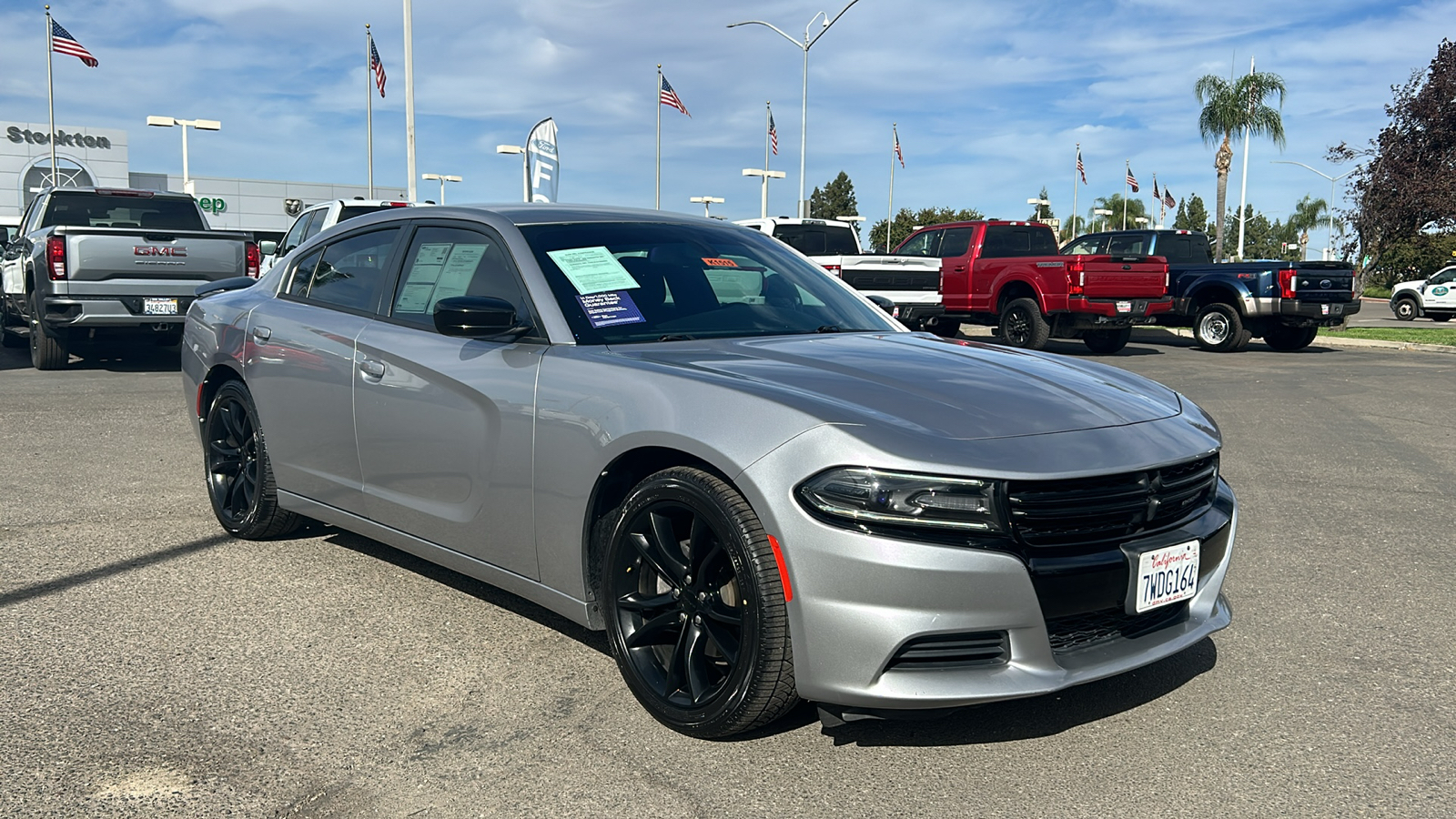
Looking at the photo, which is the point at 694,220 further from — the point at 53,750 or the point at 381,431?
the point at 53,750

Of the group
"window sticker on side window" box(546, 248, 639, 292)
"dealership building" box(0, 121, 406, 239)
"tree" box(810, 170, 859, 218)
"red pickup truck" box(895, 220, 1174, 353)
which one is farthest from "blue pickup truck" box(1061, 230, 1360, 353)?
"tree" box(810, 170, 859, 218)

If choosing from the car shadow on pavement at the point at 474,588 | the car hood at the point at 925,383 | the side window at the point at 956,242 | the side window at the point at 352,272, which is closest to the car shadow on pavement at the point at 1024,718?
the car hood at the point at 925,383

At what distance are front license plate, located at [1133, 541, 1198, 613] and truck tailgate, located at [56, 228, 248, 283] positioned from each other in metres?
11.3

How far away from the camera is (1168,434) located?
3.40 metres

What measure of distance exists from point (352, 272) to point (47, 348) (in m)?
9.70

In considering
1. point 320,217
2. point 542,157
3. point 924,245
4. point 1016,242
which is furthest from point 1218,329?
point 320,217

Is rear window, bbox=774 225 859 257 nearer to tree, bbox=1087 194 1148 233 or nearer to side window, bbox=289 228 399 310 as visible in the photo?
side window, bbox=289 228 399 310

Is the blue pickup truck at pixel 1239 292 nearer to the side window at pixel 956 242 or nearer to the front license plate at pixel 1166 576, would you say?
the side window at pixel 956 242

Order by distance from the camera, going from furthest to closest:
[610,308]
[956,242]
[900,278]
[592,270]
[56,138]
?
[56,138] < [956,242] < [900,278] < [592,270] < [610,308]

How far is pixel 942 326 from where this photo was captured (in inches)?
828

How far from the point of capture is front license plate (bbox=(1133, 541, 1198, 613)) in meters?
3.13

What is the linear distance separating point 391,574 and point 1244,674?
132 inches

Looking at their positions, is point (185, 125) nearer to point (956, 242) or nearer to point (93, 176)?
point (93, 176)

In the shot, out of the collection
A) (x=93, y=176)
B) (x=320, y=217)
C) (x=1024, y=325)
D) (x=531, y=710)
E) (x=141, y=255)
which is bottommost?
(x=531, y=710)
